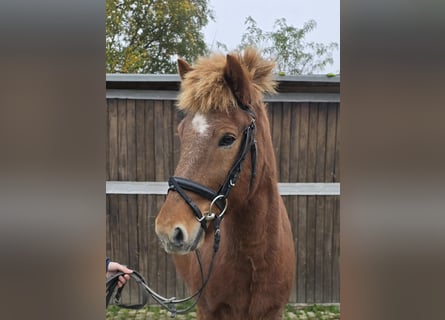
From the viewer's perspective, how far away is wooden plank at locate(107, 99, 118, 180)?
3.36m

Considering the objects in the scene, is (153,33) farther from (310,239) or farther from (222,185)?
(222,185)

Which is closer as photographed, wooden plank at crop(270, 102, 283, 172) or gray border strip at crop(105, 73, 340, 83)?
A: gray border strip at crop(105, 73, 340, 83)

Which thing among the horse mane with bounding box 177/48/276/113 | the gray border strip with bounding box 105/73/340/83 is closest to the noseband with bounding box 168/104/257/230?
the horse mane with bounding box 177/48/276/113

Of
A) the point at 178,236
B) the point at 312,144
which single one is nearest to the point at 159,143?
the point at 312,144

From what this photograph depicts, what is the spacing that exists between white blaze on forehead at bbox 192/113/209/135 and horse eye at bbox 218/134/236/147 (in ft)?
0.25

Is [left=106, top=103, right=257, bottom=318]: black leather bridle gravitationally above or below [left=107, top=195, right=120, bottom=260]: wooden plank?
above

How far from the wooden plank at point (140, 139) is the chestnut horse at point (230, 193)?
169cm

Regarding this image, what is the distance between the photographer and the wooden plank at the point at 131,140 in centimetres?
338

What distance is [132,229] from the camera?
3.46m

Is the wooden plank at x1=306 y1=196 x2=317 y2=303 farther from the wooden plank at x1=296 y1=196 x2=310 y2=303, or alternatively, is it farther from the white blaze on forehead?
the white blaze on forehead

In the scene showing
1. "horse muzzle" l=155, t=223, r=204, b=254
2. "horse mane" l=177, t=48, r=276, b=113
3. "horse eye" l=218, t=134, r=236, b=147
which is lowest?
"horse muzzle" l=155, t=223, r=204, b=254
